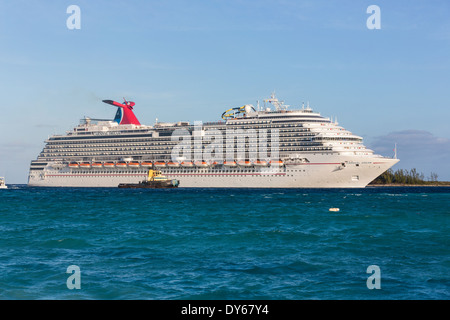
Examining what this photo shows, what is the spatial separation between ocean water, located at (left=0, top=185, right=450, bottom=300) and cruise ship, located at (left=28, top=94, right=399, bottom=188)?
67576 millimetres

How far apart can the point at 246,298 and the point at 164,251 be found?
397 inches

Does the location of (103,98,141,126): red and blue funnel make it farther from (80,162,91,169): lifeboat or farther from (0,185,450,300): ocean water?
(0,185,450,300): ocean water

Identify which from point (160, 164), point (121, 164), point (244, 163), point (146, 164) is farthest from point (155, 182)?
point (244, 163)

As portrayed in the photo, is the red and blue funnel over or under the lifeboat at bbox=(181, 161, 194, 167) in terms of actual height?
over

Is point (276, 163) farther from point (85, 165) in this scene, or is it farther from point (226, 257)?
point (226, 257)

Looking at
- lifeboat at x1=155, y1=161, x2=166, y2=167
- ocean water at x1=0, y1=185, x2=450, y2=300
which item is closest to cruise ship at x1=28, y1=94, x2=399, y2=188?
lifeboat at x1=155, y1=161, x2=166, y2=167

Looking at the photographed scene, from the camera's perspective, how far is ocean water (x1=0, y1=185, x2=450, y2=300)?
18016 millimetres

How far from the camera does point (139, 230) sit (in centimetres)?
3459

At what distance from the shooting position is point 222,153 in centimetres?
12231

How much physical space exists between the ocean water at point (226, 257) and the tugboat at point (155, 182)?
255 feet

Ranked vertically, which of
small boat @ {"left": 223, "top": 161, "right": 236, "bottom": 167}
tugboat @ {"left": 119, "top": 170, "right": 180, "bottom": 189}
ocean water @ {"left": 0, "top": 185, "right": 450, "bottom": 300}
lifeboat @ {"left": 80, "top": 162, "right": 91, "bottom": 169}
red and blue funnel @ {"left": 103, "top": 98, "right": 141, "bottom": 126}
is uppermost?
red and blue funnel @ {"left": 103, "top": 98, "right": 141, "bottom": 126}

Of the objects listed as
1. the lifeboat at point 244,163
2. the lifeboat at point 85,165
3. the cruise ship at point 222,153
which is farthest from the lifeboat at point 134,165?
the lifeboat at point 244,163

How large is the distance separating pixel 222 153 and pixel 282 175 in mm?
17748
